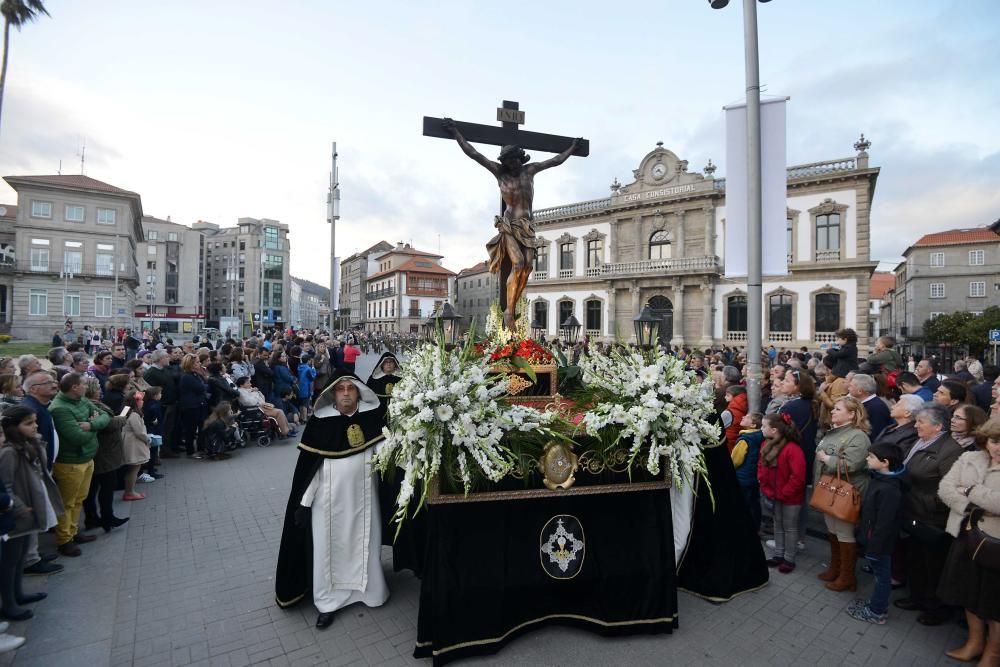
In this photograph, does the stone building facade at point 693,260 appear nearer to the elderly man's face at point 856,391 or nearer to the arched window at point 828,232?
the arched window at point 828,232

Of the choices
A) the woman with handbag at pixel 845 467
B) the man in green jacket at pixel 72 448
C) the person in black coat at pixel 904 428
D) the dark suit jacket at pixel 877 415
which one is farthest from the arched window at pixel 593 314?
the man in green jacket at pixel 72 448

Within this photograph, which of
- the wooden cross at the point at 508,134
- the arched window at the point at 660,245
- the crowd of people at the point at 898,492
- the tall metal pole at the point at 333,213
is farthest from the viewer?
the arched window at the point at 660,245

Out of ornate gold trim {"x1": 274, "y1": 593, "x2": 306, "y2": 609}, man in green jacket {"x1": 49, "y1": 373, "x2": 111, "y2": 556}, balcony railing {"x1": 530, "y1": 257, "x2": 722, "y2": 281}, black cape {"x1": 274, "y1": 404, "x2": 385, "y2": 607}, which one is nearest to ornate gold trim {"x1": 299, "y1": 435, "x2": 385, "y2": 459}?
black cape {"x1": 274, "y1": 404, "x2": 385, "y2": 607}

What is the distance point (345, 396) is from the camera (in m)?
4.20

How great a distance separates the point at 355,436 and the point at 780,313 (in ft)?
104

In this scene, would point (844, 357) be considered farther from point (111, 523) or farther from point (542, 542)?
point (111, 523)

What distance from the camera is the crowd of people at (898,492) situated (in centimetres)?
345

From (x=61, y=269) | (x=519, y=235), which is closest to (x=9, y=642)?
(x=519, y=235)

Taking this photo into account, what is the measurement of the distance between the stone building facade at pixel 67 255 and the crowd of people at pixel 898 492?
2116 inches

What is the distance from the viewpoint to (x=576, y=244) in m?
37.2

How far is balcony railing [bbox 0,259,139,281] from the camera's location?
42.3 metres

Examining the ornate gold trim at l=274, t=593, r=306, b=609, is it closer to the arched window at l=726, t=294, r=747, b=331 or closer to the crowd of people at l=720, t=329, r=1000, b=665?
the crowd of people at l=720, t=329, r=1000, b=665

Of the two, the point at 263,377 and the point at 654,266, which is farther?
the point at 654,266

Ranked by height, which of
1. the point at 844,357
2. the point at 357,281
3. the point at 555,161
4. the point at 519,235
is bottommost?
the point at 844,357
